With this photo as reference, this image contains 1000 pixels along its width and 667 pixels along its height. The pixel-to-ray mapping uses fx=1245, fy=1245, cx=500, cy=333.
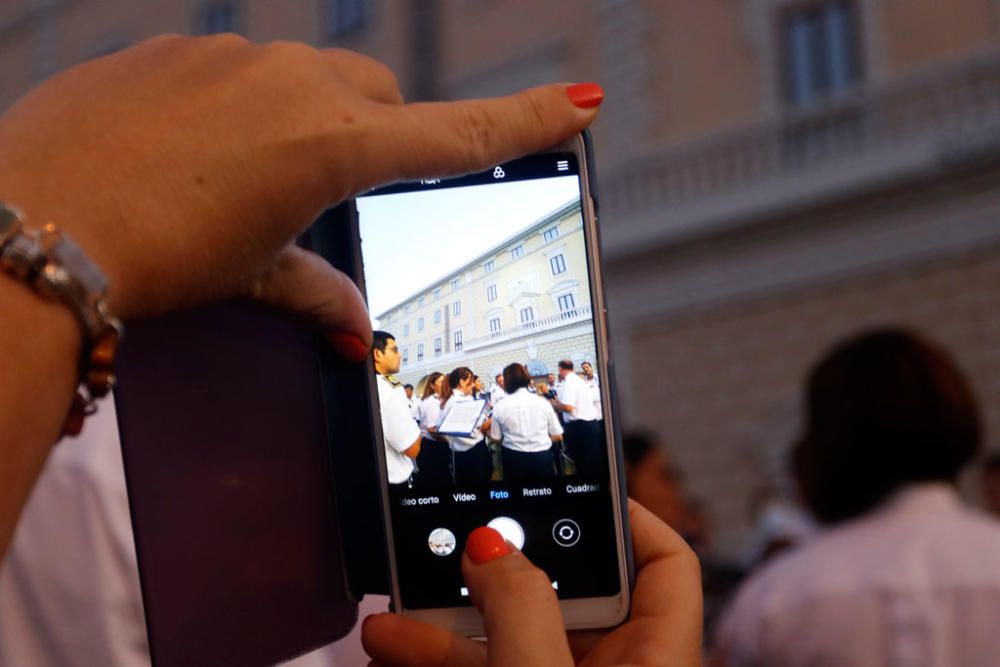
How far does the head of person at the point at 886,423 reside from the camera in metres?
1.37

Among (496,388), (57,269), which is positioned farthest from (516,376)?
(57,269)

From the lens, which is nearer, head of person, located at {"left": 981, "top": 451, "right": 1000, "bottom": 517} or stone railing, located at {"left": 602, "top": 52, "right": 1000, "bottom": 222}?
head of person, located at {"left": 981, "top": 451, "right": 1000, "bottom": 517}

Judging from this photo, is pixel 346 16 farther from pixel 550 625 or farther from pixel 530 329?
pixel 550 625

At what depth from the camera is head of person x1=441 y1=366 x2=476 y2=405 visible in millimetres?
588

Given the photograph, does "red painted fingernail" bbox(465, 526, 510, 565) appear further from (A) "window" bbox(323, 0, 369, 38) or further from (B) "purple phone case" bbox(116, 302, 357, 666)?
(A) "window" bbox(323, 0, 369, 38)

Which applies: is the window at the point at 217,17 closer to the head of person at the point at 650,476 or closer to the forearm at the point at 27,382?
the head of person at the point at 650,476

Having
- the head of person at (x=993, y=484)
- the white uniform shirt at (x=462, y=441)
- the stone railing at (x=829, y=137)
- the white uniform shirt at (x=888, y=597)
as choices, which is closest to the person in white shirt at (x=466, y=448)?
the white uniform shirt at (x=462, y=441)

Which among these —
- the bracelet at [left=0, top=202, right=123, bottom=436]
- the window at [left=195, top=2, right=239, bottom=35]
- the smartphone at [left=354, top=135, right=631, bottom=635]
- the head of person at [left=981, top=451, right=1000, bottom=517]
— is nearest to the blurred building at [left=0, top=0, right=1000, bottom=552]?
the window at [left=195, top=2, right=239, bottom=35]

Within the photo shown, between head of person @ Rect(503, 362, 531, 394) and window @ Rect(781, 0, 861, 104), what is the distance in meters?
6.60

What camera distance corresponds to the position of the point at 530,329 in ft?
1.92

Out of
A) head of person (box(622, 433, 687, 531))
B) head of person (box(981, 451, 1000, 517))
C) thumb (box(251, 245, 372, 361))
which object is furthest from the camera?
head of person (box(981, 451, 1000, 517))

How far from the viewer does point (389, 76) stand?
0.52 m

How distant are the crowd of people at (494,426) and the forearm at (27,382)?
0.59 ft

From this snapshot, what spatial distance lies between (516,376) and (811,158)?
632 centimetres
